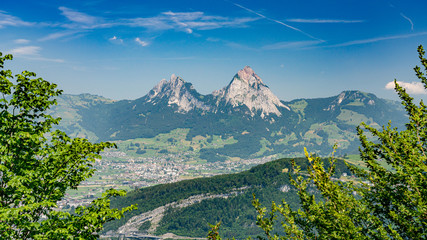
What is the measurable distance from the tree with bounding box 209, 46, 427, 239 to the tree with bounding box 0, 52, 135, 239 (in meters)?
6.78

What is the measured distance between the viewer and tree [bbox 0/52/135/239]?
12.2m

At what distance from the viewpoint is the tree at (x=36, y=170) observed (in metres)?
12.2

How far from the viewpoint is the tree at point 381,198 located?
11500mm

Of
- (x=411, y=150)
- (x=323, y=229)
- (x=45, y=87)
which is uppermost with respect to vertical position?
(x=45, y=87)

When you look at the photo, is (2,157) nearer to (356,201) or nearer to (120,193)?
(120,193)

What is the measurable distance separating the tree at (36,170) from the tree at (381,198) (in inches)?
267

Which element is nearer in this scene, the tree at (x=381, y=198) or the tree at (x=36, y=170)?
the tree at (x=381, y=198)

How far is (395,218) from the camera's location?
39.4 ft

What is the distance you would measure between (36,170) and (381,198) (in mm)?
18269

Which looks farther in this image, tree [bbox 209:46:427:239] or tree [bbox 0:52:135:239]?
tree [bbox 0:52:135:239]

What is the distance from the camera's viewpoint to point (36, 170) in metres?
13.2

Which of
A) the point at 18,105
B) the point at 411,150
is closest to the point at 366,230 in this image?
the point at 411,150

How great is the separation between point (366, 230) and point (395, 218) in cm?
144

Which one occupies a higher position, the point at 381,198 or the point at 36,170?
the point at 36,170
